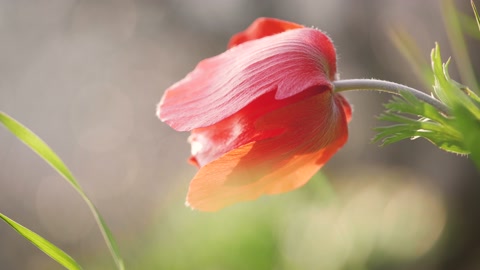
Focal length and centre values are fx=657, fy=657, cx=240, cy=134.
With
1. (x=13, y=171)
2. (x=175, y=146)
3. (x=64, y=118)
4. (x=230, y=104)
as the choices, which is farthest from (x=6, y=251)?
(x=230, y=104)

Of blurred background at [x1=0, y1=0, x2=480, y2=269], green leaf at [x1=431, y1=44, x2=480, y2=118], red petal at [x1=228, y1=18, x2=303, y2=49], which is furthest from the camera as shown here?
blurred background at [x1=0, y1=0, x2=480, y2=269]

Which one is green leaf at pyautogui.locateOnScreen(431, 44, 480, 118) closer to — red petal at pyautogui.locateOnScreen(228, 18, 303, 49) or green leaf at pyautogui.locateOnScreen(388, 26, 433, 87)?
green leaf at pyautogui.locateOnScreen(388, 26, 433, 87)

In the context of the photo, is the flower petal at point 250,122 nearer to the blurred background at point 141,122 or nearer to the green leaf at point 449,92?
the green leaf at point 449,92

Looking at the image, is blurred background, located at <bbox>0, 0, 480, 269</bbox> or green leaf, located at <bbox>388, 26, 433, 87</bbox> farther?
blurred background, located at <bbox>0, 0, 480, 269</bbox>

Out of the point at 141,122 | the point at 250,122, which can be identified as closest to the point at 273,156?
the point at 250,122

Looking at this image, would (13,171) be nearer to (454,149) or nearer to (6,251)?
(6,251)

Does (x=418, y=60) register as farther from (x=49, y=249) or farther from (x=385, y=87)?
(x=49, y=249)

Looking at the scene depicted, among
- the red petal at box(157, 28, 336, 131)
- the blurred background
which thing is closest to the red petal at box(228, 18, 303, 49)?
the red petal at box(157, 28, 336, 131)
